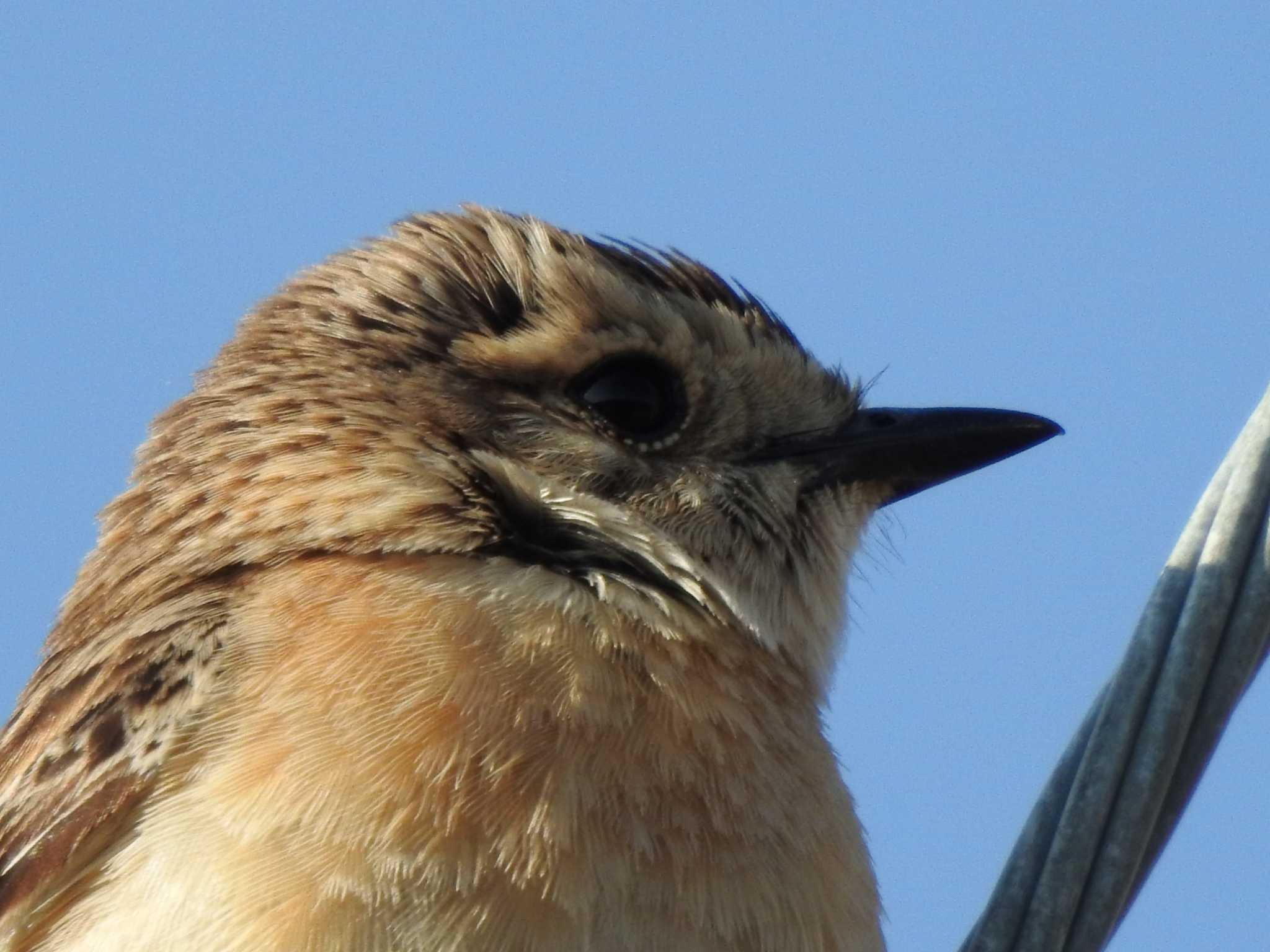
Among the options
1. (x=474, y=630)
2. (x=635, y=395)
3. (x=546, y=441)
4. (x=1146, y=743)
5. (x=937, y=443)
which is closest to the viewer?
(x=1146, y=743)

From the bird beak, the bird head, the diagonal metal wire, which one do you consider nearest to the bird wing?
the bird head

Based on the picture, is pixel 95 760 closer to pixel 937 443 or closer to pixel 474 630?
pixel 474 630

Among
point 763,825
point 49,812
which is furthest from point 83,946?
point 763,825

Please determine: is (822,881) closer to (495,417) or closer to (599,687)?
(599,687)

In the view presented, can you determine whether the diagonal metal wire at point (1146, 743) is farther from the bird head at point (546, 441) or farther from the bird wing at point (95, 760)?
the bird wing at point (95, 760)

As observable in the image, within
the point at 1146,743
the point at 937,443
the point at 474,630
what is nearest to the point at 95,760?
the point at 474,630
